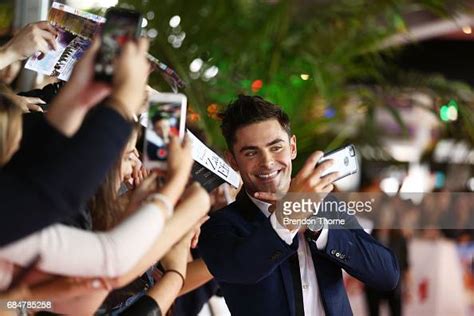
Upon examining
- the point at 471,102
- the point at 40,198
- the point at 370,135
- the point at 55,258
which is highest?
the point at 40,198

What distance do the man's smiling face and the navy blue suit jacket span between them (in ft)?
0.28

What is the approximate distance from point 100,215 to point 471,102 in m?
3.37

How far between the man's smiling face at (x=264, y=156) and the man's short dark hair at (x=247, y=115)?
0.01 metres

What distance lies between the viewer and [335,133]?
4883 mm

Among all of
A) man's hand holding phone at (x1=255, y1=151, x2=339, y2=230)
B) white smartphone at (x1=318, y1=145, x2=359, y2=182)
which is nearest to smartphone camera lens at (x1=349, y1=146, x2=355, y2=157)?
white smartphone at (x1=318, y1=145, x2=359, y2=182)

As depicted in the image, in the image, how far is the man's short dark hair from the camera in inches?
71.1

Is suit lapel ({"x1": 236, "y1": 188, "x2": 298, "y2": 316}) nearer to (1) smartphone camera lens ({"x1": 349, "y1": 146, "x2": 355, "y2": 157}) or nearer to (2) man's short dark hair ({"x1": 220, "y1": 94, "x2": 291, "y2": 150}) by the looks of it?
(2) man's short dark hair ({"x1": 220, "y1": 94, "x2": 291, "y2": 150})

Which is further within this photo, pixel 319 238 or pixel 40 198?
pixel 319 238

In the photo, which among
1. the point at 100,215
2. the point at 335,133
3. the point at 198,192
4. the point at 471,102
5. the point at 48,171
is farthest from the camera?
the point at 335,133

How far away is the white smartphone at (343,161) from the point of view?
157 cm

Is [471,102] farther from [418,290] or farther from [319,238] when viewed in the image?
[319,238]

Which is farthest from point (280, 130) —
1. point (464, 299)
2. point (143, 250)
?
point (464, 299)

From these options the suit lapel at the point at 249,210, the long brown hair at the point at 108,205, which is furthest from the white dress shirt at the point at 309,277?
the long brown hair at the point at 108,205

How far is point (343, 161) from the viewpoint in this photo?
1626 mm
